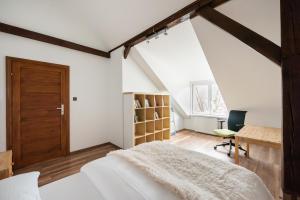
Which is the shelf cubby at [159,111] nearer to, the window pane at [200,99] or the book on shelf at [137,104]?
the book on shelf at [137,104]

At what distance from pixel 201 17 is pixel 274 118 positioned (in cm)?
265

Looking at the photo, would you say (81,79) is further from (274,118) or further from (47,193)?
(274,118)

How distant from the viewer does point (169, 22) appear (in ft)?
7.75

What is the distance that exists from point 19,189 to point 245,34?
2.46 meters

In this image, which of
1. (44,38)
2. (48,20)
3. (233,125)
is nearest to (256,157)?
(233,125)

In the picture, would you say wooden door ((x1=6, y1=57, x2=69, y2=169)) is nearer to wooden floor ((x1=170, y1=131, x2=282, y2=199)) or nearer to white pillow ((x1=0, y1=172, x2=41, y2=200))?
white pillow ((x1=0, y1=172, x2=41, y2=200))

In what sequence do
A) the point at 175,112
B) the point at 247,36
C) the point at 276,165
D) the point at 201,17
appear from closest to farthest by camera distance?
the point at 247,36 < the point at 201,17 < the point at 276,165 < the point at 175,112

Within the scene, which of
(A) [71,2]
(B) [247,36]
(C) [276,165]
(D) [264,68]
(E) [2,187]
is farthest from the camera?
(A) [71,2]

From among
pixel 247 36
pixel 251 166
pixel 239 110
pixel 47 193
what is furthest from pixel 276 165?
pixel 47 193

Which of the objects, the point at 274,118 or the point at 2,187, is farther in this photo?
the point at 274,118

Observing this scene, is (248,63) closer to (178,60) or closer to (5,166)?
(178,60)

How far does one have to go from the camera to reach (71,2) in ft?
9.47

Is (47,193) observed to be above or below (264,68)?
below

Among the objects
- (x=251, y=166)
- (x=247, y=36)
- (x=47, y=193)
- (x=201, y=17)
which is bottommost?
(x=251, y=166)
